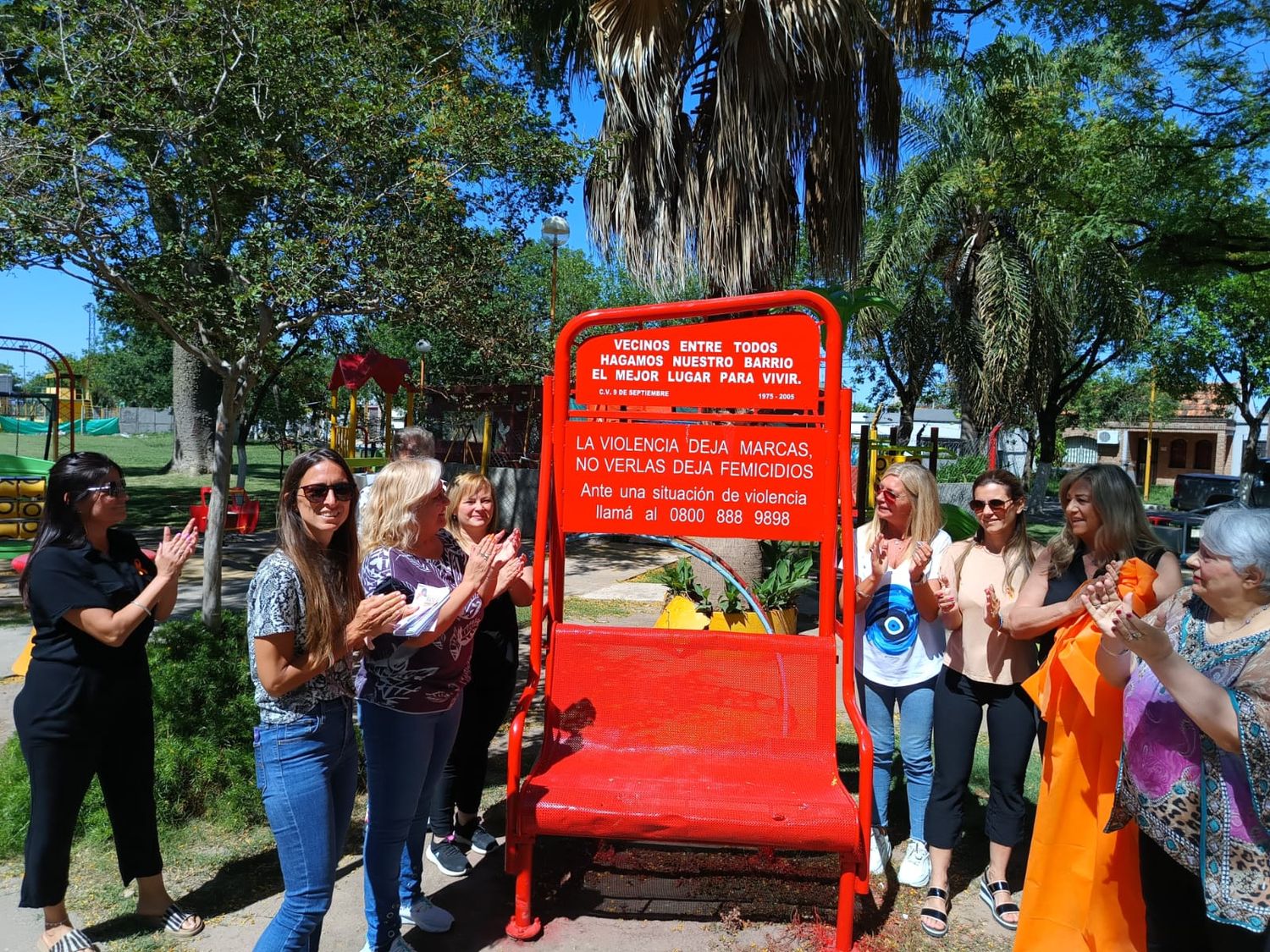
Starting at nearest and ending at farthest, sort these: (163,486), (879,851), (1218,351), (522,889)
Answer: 1. (522,889)
2. (879,851)
3. (163,486)
4. (1218,351)


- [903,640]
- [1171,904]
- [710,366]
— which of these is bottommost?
[1171,904]

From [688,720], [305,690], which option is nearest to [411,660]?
[305,690]

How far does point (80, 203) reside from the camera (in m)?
4.89

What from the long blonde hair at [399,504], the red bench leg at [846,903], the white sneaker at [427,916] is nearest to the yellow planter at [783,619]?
the red bench leg at [846,903]

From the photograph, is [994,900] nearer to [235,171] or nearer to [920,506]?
[920,506]

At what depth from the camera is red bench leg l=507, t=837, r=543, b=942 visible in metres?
3.11

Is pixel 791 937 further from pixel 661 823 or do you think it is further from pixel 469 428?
pixel 469 428

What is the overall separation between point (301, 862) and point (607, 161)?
6.64 m

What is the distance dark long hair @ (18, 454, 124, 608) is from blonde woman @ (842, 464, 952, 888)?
107 inches

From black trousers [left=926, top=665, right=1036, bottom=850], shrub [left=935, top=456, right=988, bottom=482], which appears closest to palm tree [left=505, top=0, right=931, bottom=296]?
black trousers [left=926, top=665, right=1036, bottom=850]

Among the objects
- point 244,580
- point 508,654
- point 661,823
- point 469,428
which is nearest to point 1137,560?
point 661,823

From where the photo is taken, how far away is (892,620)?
3623mm

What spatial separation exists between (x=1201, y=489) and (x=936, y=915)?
20.5 meters

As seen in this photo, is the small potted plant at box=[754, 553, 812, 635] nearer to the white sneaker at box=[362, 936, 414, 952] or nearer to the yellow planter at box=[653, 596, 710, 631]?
the yellow planter at box=[653, 596, 710, 631]
